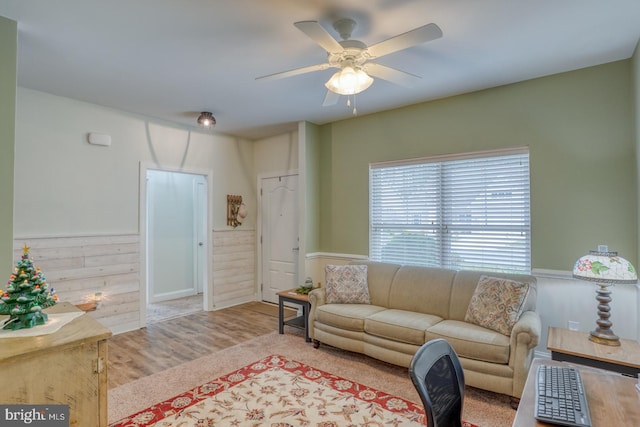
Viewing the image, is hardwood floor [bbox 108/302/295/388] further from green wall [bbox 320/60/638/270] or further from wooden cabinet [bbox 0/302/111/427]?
green wall [bbox 320/60/638/270]

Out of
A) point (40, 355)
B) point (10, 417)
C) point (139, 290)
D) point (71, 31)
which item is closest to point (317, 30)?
point (71, 31)

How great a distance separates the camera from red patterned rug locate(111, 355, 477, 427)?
93.2 inches

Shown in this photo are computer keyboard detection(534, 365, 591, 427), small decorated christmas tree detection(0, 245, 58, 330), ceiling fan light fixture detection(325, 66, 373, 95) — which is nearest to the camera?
computer keyboard detection(534, 365, 591, 427)

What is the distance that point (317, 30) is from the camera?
1.95 metres

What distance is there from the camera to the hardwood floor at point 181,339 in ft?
10.7

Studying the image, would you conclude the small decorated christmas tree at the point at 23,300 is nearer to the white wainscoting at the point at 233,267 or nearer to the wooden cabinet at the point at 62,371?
the wooden cabinet at the point at 62,371

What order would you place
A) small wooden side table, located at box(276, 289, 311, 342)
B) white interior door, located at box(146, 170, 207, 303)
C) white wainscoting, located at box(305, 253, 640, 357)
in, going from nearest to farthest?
white wainscoting, located at box(305, 253, 640, 357) → small wooden side table, located at box(276, 289, 311, 342) → white interior door, located at box(146, 170, 207, 303)

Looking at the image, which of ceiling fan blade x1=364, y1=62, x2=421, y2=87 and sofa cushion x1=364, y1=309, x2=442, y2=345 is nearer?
ceiling fan blade x1=364, y1=62, x2=421, y2=87

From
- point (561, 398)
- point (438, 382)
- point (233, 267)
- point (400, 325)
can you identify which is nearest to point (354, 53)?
point (438, 382)

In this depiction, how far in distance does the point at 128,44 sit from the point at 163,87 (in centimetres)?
89

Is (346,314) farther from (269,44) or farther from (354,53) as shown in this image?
(269,44)

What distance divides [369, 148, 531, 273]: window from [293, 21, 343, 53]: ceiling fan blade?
2.21 meters

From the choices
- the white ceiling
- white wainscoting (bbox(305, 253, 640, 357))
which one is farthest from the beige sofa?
the white ceiling

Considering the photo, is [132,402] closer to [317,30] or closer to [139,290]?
[139,290]
